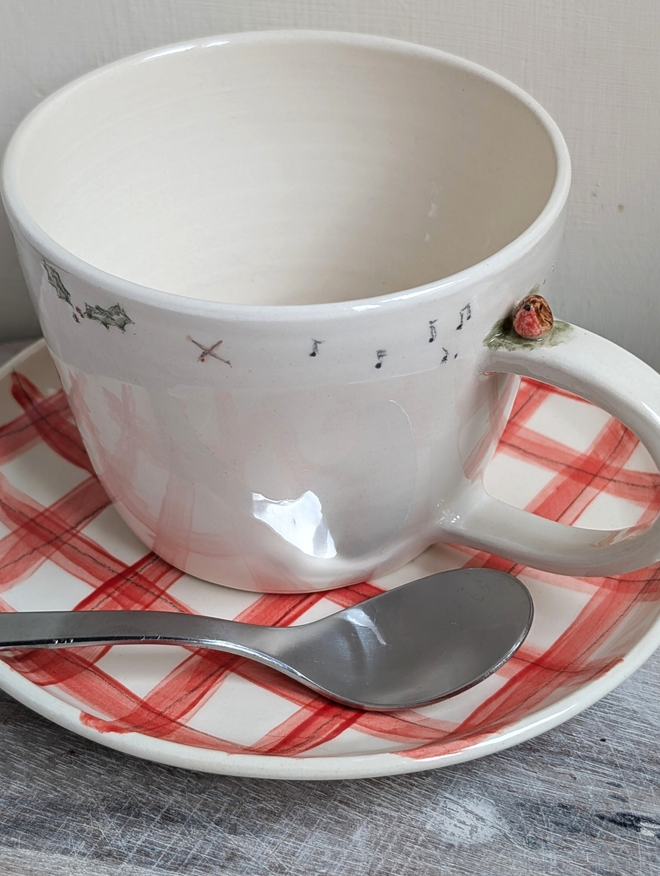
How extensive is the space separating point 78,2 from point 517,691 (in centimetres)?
48

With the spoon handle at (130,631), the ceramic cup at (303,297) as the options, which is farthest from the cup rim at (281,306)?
the spoon handle at (130,631)

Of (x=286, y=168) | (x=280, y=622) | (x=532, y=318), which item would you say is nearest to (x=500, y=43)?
(x=286, y=168)

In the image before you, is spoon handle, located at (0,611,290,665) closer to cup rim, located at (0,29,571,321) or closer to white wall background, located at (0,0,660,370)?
cup rim, located at (0,29,571,321)

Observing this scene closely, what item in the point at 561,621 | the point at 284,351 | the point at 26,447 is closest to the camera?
the point at 284,351

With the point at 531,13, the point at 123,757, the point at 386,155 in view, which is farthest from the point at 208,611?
the point at 531,13

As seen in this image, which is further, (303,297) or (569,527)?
(303,297)

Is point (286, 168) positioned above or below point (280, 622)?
above

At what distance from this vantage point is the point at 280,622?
448mm

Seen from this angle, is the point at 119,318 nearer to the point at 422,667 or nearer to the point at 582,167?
the point at 422,667

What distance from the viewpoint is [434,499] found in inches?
17.0

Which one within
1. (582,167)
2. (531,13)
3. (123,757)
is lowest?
(123,757)

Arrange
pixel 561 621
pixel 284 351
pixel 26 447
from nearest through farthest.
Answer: pixel 284 351 < pixel 561 621 < pixel 26 447

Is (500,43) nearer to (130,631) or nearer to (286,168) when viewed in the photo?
(286,168)

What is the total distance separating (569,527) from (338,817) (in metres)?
0.18
